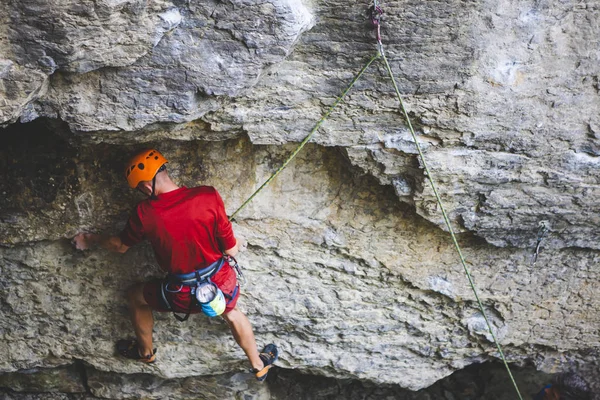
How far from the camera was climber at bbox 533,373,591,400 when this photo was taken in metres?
4.45

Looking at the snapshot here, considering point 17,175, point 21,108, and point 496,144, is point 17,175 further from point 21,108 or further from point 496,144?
point 496,144

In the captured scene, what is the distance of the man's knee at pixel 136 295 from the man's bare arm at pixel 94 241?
279 mm

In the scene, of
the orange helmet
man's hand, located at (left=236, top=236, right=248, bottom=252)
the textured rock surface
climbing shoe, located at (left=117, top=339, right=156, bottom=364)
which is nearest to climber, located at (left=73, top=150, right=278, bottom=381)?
the orange helmet

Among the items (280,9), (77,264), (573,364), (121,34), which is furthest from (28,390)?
(573,364)

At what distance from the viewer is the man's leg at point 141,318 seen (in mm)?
3916

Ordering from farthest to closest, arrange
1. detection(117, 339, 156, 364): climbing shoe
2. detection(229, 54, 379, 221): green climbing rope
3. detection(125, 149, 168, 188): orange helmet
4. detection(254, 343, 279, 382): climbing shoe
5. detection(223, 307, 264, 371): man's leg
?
1. detection(117, 339, 156, 364): climbing shoe
2. detection(254, 343, 279, 382): climbing shoe
3. detection(223, 307, 264, 371): man's leg
4. detection(125, 149, 168, 188): orange helmet
5. detection(229, 54, 379, 221): green climbing rope

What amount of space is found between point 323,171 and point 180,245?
98 centimetres

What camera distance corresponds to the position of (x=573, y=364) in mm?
4734

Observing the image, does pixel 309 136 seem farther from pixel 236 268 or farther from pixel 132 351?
pixel 132 351

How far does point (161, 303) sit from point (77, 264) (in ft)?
2.14

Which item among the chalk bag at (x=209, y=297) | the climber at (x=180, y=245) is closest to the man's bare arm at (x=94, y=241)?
the climber at (x=180, y=245)

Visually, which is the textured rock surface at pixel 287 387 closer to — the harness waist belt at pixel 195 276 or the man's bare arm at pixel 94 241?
the man's bare arm at pixel 94 241

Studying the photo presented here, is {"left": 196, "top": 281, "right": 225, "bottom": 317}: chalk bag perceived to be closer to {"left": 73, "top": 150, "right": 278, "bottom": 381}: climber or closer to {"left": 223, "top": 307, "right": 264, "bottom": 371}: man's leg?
{"left": 73, "top": 150, "right": 278, "bottom": 381}: climber

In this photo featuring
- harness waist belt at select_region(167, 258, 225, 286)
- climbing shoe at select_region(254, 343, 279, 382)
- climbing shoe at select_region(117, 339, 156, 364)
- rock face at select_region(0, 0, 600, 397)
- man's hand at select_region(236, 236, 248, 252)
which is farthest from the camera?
climbing shoe at select_region(117, 339, 156, 364)
